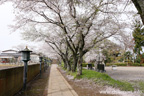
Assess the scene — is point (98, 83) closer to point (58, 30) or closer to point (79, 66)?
point (79, 66)

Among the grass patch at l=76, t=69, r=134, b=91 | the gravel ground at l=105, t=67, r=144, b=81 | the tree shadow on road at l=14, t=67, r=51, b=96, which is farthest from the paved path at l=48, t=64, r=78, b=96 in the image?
the gravel ground at l=105, t=67, r=144, b=81

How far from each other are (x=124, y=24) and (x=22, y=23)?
7971mm

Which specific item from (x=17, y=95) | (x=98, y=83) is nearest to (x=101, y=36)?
(x=98, y=83)

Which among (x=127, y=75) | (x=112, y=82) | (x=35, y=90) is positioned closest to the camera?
(x=35, y=90)

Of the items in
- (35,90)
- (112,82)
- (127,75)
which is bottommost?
(127,75)

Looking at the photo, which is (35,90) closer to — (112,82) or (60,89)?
(60,89)

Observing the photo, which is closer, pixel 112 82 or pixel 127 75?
pixel 112 82

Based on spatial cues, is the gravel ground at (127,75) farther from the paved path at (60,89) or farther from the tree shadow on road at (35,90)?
the tree shadow on road at (35,90)

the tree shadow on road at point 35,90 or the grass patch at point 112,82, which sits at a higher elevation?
the grass patch at point 112,82

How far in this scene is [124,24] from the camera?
420 inches

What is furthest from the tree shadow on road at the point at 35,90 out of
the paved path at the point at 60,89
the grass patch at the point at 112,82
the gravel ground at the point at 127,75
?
the gravel ground at the point at 127,75

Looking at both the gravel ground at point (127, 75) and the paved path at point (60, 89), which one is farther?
the gravel ground at point (127, 75)

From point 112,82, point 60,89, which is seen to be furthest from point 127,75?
point 60,89

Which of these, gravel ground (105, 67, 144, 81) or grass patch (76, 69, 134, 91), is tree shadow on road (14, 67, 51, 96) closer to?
grass patch (76, 69, 134, 91)
